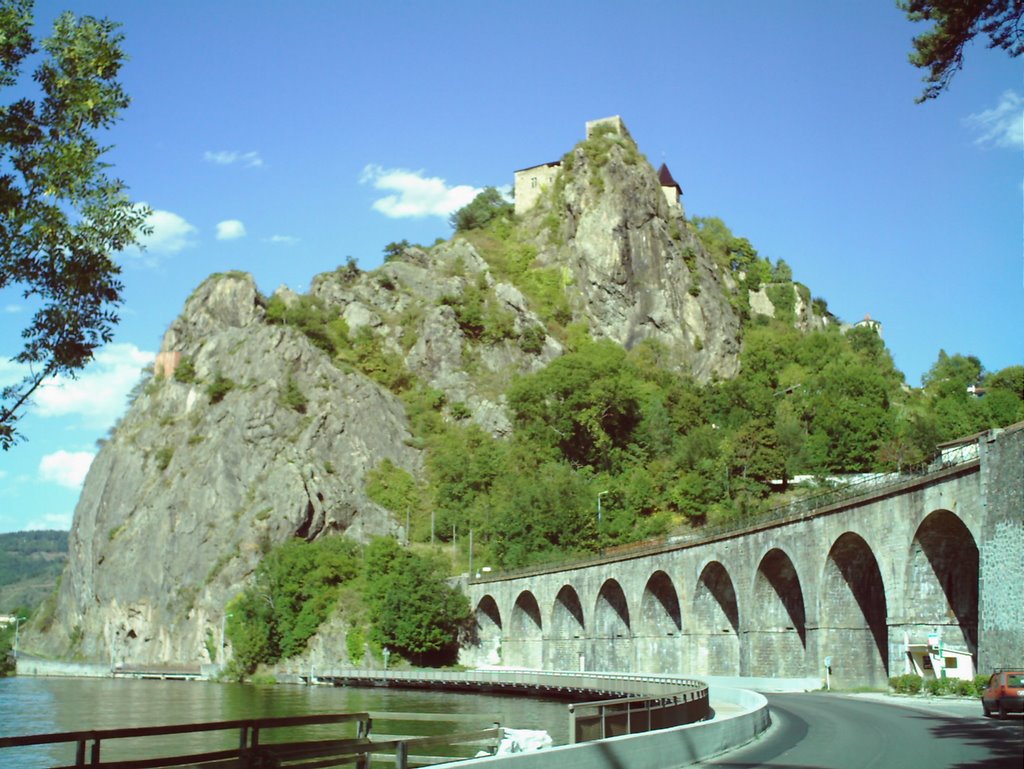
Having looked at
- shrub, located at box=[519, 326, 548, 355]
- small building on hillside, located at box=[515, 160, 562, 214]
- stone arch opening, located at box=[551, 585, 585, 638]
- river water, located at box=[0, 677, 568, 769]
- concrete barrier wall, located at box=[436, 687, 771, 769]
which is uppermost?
small building on hillside, located at box=[515, 160, 562, 214]

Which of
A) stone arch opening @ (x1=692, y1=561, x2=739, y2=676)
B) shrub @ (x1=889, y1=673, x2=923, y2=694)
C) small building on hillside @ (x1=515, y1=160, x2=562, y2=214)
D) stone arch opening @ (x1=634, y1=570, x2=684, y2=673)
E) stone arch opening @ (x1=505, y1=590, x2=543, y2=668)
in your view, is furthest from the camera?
small building on hillside @ (x1=515, y1=160, x2=562, y2=214)

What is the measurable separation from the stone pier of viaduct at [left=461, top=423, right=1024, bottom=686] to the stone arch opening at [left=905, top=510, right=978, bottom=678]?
0.15 feet

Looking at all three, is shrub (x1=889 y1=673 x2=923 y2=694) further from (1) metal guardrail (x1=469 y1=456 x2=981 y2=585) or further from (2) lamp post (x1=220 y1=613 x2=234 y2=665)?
(2) lamp post (x1=220 y1=613 x2=234 y2=665)

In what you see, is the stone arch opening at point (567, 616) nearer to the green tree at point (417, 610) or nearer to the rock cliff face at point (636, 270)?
the green tree at point (417, 610)

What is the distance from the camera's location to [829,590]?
45406mm


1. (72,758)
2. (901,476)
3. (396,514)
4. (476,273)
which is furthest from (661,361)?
(72,758)

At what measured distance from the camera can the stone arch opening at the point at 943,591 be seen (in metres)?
38.0

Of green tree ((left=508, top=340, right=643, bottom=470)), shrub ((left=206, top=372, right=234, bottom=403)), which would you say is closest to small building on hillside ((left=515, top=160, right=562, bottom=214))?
green tree ((left=508, top=340, right=643, bottom=470))

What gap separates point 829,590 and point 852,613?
1271 millimetres

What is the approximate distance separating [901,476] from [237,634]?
61.5 metres

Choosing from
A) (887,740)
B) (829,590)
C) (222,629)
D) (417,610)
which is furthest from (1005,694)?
(222,629)

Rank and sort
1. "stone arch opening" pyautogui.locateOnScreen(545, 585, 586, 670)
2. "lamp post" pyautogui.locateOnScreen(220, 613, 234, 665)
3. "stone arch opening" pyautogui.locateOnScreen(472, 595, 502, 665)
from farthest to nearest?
1. "lamp post" pyautogui.locateOnScreen(220, 613, 234, 665)
2. "stone arch opening" pyautogui.locateOnScreen(472, 595, 502, 665)
3. "stone arch opening" pyautogui.locateOnScreen(545, 585, 586, 670)

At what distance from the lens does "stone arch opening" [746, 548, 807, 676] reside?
50094 millimetres

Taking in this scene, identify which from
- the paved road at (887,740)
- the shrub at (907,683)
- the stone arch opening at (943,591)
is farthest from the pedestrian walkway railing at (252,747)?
the stone arch opening at (943,591)
